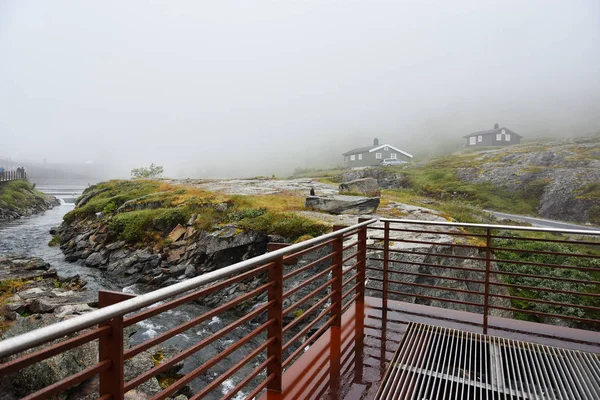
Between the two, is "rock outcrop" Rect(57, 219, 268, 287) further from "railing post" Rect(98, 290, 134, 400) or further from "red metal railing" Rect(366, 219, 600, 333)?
"railing post" Rect(98, 290, 134, 400)

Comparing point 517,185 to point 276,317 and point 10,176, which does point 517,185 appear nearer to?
point 276,317

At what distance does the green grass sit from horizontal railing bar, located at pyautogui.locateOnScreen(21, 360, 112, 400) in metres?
41.3

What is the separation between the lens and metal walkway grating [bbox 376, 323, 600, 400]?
3189 mm

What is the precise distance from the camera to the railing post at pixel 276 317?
2.48 meters

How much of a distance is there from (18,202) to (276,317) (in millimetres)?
44903

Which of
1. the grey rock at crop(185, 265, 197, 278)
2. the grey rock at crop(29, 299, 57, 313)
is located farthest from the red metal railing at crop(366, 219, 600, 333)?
the grey rock at crop(29, 299, 57, 313)

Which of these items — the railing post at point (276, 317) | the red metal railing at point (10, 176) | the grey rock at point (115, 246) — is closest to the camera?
the railing post at point (276, 317)

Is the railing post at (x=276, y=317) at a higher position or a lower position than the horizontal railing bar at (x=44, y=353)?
lower

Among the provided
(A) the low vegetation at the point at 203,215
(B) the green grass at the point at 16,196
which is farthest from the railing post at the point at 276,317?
(B) the green grass at the point at 16,196

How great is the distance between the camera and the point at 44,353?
1.07 meters

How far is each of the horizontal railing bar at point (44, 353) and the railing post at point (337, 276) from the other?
97.5 inches

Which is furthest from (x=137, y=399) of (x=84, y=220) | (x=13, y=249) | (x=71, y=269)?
(x=84, y=220)

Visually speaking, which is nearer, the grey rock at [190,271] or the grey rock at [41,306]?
the grey rock at [41,306]

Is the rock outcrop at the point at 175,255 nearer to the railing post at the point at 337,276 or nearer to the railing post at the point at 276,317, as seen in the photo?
the railing post at the point at 337,276
